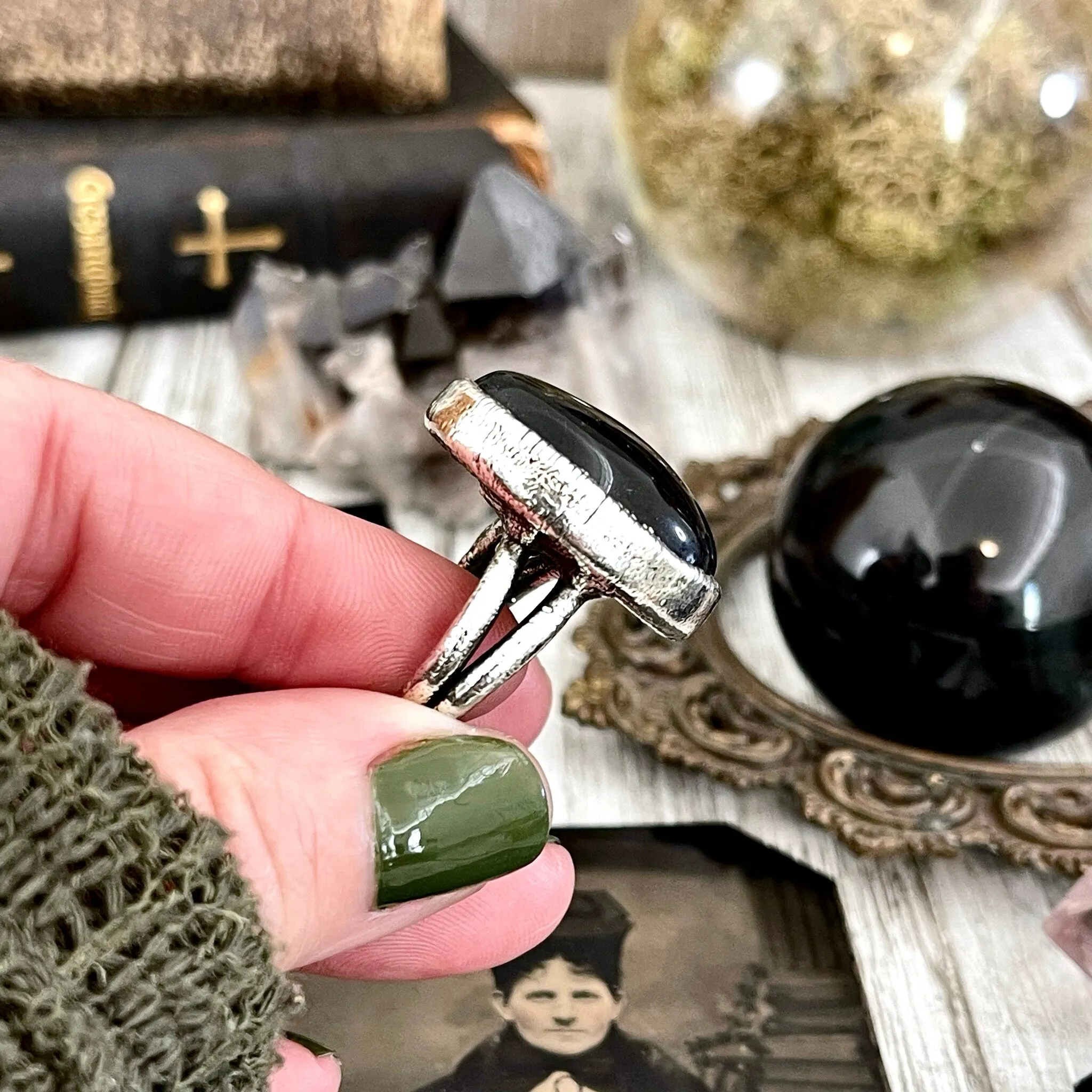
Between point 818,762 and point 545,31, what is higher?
point 545,31

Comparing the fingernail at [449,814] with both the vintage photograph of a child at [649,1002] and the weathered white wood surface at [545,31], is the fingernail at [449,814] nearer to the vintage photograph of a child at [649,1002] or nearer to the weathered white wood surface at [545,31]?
the vintage photograph of a child at [649,1002]

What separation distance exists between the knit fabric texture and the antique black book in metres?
0.48

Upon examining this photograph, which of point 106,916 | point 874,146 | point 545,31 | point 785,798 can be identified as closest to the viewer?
point 106,916

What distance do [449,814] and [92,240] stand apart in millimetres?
532

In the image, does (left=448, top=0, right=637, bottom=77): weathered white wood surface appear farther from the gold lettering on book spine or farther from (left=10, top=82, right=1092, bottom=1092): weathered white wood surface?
the gold lettering on book spine

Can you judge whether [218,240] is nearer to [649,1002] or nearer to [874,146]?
[874,146]

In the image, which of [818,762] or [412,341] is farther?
[412,341]

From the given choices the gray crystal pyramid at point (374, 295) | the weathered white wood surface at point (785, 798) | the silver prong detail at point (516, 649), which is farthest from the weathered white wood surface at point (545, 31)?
the silver prong detail at point (516, 649)

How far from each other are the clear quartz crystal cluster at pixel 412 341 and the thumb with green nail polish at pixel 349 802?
295 millimetres

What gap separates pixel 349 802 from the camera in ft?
1.04

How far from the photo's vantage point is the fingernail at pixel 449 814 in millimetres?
323

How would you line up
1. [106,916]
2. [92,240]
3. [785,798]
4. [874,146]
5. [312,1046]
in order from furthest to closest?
[92,240] → [874,146] → [785,798] → [312,1046] → [106,916]

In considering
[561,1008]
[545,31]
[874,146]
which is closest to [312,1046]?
[561,1008]

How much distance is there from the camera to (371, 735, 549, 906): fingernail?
32 cm
